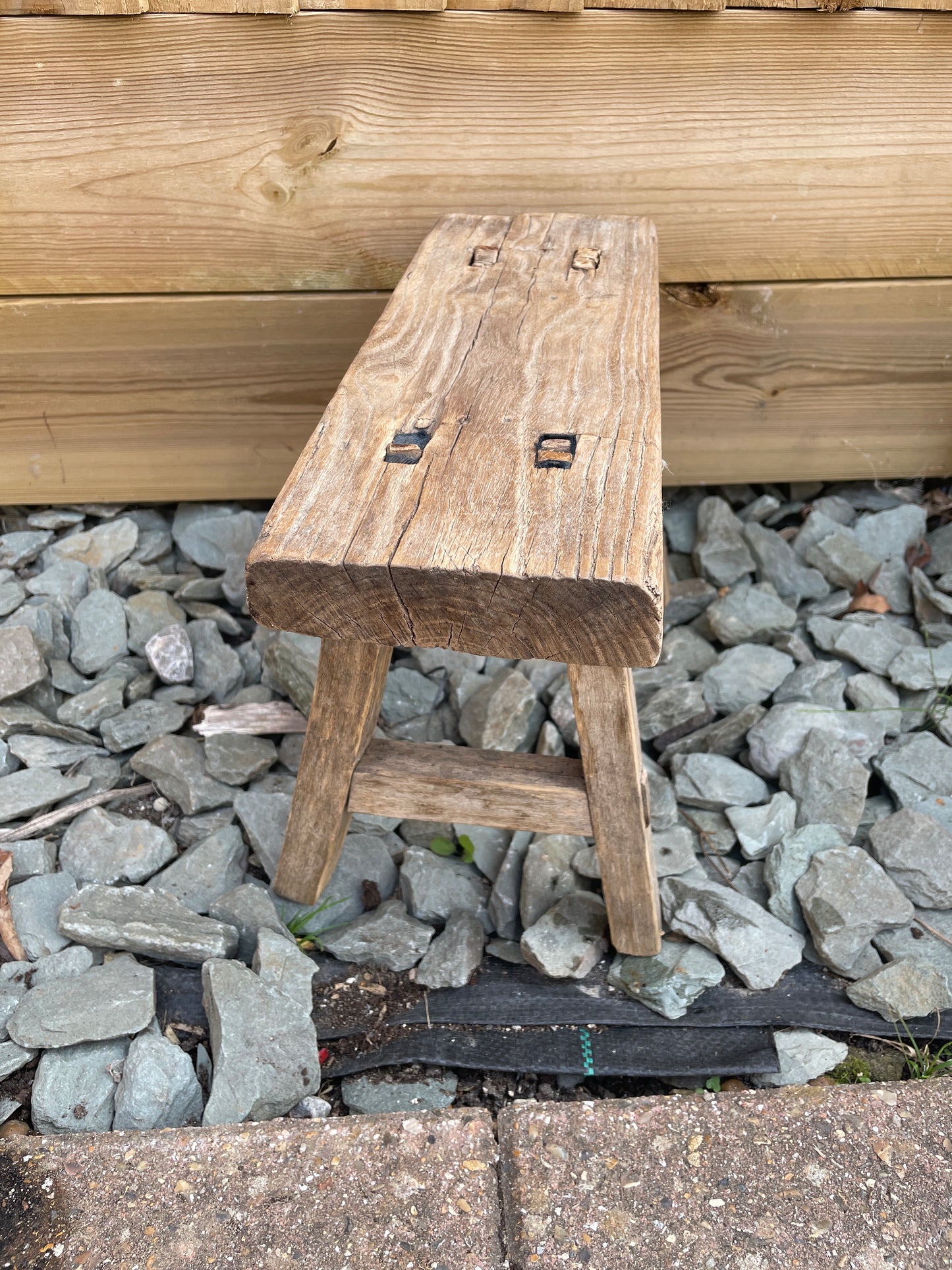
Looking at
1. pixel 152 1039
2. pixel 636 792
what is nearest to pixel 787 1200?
pixel 636 792

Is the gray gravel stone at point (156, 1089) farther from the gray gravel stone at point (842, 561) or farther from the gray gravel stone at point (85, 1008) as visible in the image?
the gray gravel stone at point (842, 561)

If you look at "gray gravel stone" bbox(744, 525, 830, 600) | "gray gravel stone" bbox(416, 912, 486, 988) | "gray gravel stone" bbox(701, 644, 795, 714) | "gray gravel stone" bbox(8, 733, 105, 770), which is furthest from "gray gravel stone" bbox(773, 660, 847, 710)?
"gray gravel stone" bbox(8, 733, 105, 770)

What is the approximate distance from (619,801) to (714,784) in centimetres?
52

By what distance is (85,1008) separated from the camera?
1.58 metres

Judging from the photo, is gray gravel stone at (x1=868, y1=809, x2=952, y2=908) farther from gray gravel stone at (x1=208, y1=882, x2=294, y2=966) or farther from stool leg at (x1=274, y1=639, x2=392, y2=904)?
gray gravel stone at (x1=208, y1=882, x2=294, y2=966)

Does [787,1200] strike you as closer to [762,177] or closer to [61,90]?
[762,177]

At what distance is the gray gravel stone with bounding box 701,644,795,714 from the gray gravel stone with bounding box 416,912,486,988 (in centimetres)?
73

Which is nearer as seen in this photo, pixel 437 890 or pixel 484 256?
pixel 484 256

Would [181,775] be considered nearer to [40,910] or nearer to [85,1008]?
[40,910]

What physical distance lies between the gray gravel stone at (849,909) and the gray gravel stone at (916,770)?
0.78 ft

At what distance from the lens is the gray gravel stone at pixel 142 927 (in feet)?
5.47

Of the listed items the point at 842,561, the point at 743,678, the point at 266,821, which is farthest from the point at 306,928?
the point at 842,561

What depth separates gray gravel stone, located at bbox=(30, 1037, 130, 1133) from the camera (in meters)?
1.50

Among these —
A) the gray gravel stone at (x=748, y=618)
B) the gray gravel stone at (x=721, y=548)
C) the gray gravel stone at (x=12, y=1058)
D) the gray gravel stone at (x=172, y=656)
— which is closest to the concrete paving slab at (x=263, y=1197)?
the gray gravel stone at (x=12, y=1058)
